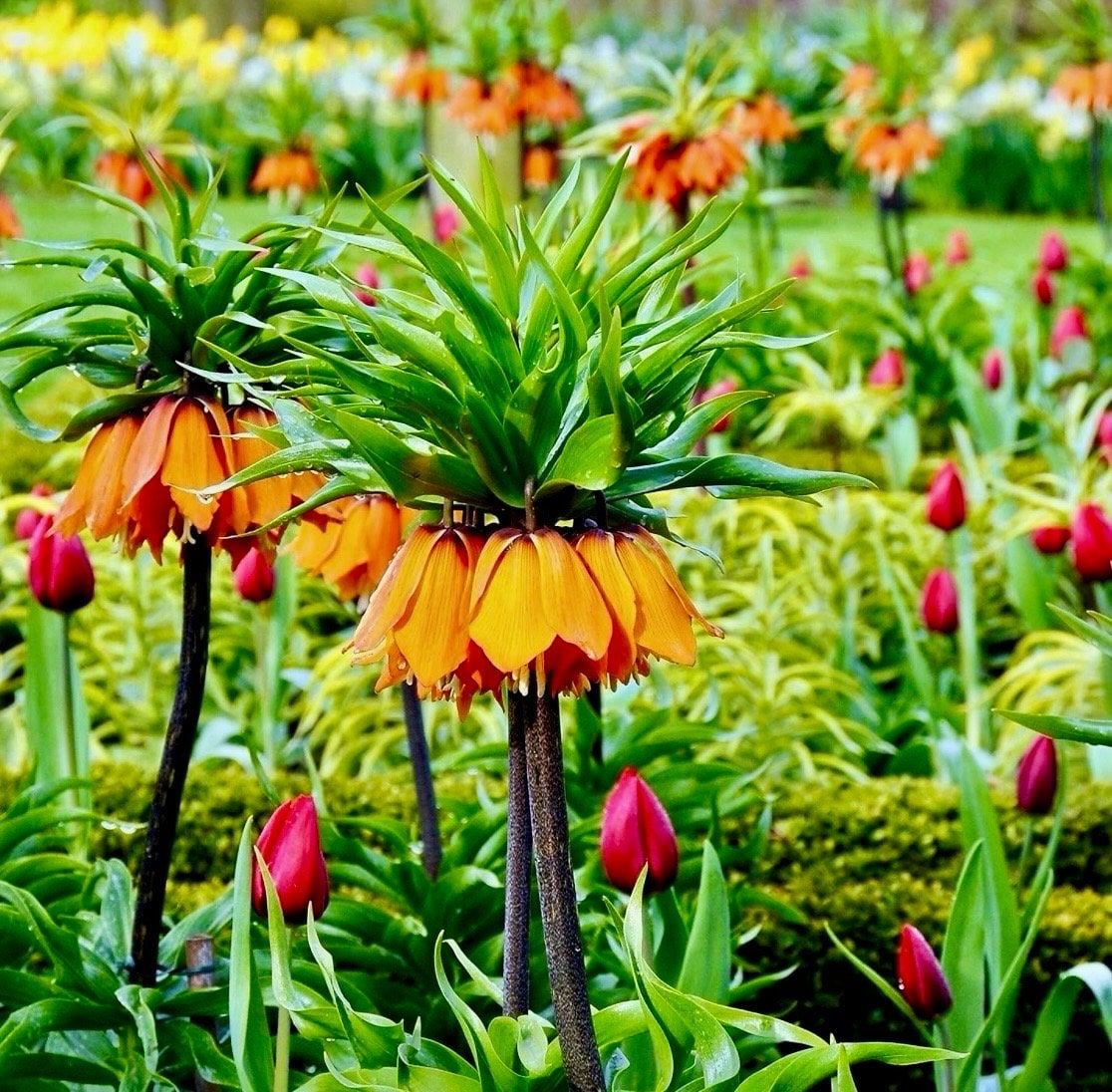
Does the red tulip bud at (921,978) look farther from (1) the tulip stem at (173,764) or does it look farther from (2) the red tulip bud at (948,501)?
(2) the red tulip bud at (948,501)

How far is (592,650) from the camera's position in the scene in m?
1.08

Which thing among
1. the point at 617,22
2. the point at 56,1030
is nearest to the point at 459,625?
the point at 56,1030

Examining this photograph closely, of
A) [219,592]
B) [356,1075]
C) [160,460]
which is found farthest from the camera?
[219,592]

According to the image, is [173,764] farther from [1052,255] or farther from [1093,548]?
[1052,255]

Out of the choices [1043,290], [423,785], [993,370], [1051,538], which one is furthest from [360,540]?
[1043,290]

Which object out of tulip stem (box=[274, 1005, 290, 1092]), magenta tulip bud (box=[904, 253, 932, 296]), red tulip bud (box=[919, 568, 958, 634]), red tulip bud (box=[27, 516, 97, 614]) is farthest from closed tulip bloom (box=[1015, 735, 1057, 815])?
magenta tulip bud (box=[904, 253, 932, 296])

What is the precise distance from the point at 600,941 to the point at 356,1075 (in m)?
0.66

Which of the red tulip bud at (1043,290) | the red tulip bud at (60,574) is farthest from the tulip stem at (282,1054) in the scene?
the red tulip bud at (1043,290)

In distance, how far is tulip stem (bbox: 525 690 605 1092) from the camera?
3.90ft

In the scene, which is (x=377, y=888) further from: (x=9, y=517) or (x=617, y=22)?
(x=617, y=22)

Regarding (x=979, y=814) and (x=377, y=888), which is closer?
(x=377, y=888)

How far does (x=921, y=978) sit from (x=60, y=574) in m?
0.99

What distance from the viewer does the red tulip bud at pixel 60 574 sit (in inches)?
74.2

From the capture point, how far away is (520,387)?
3.60ft
